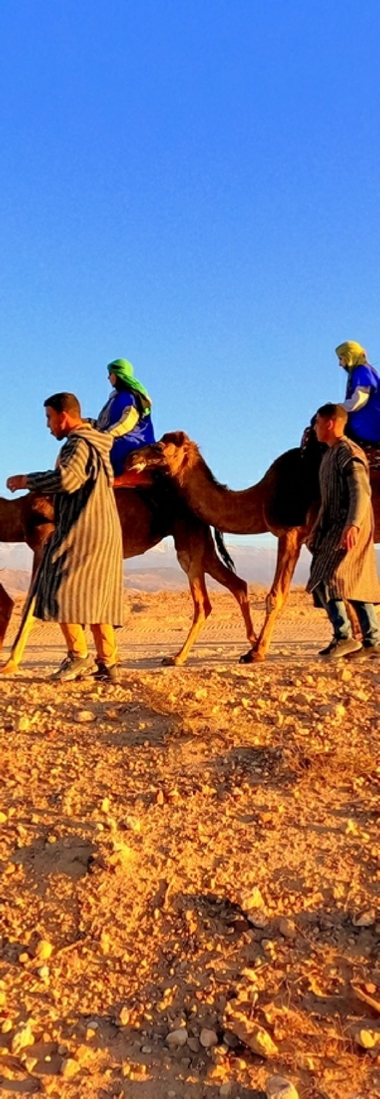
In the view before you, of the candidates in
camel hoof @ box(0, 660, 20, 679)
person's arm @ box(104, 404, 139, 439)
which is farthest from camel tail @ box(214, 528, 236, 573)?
camel hoof @ box(0, 660, 20, 679)

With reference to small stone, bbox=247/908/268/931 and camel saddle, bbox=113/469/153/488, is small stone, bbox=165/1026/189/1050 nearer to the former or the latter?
small stone, bbox=247/908/268/931

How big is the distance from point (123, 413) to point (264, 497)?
154 cm

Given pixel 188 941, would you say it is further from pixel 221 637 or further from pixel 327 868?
pixel 221 637

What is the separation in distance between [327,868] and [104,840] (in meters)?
0.94

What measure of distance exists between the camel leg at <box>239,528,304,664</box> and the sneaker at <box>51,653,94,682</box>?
178cm

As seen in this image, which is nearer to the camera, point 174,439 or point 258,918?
point 258,918

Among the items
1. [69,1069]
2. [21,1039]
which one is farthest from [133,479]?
[69,1069]

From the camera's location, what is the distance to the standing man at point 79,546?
18.3 feet

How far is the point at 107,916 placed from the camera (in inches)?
132

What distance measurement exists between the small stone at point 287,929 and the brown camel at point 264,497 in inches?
160

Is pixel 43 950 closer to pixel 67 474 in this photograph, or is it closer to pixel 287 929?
pixel 287 929

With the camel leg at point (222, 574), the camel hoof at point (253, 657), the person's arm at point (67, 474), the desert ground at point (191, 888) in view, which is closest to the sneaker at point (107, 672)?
the desert ground at point (191, 888)

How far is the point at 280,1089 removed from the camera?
8.39ft

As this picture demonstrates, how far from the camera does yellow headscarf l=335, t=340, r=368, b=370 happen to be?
778 cm
